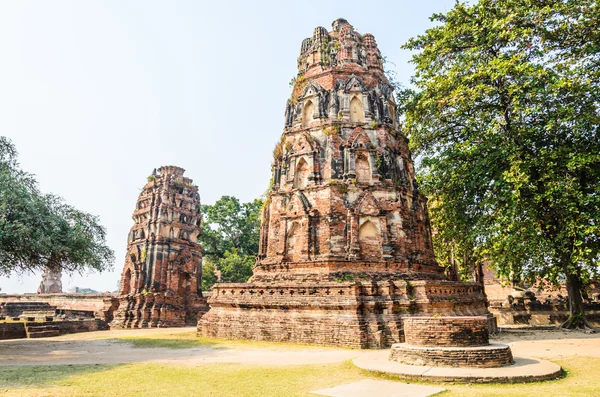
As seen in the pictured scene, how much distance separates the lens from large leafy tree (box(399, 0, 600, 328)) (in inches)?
578

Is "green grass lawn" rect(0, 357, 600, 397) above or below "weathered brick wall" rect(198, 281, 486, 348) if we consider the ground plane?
below

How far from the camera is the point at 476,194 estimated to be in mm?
18141

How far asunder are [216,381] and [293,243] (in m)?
10.4

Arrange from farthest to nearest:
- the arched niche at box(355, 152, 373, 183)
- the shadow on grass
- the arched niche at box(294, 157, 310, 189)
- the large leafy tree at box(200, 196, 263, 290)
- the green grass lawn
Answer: the large leafy tree at box(200, 196, 263, 290) → the arched niche at box(294, 157, 310, 189) → the arched niche at box(355, 152, 373, 183) → the shadow on grass → the green grass lawn

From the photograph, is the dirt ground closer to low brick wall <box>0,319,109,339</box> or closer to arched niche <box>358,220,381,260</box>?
low brick wall <box>0,319,109,339</box>

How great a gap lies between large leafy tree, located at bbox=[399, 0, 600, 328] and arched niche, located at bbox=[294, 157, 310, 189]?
18.4ft

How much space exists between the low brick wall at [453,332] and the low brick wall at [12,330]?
16.6 metres

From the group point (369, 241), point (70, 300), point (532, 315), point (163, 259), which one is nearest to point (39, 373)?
point (369, 241)

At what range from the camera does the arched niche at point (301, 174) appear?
1841cm

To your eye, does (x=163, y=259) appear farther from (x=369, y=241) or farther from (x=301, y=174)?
(x=369, y=241)

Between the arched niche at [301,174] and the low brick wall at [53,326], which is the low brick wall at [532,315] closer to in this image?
the arched niche at [301,174]

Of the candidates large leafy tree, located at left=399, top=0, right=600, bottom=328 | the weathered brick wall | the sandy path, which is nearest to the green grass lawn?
the sandy path

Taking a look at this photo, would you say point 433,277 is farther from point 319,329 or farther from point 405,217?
point 319,329

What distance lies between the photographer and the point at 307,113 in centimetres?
1980
